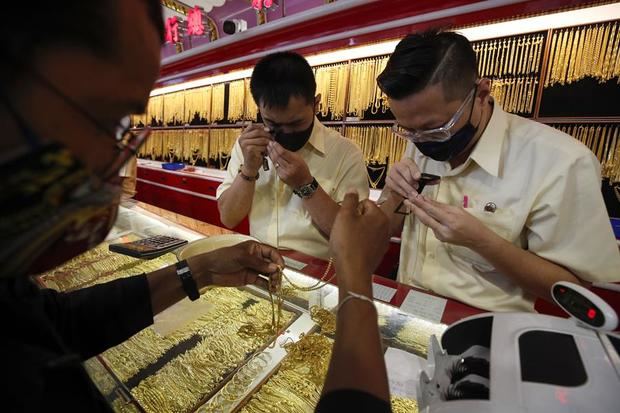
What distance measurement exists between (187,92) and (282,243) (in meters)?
5.68

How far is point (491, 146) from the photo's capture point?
138 centimetres

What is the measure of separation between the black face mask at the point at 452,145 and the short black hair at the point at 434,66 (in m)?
0.16

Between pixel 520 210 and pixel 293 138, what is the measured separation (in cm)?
125

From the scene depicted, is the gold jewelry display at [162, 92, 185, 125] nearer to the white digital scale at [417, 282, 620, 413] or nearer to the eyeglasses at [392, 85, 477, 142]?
the eyeglasses at [392, 85, 477, 142]

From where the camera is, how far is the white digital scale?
52 centimetres

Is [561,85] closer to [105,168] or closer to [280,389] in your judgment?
[280,389]

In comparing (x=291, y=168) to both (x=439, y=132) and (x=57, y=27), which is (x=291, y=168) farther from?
(x=57, y=27)

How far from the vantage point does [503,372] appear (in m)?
0.59

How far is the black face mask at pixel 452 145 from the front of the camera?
1.38 metres

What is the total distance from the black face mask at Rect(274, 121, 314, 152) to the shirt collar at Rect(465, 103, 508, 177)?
3.11 feet

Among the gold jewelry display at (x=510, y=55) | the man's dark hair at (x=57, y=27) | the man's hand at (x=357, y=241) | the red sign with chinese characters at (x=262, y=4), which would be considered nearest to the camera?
the man's dark hair at (x=57, y=27)

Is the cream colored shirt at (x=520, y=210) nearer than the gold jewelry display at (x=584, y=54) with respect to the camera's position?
Yes

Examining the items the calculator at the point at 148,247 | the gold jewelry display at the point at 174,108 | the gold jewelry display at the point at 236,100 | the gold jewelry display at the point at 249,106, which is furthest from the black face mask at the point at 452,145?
the gold jewelry display at the point at 174,108

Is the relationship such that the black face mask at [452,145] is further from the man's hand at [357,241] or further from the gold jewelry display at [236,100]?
the gold jewelry display at [236,100]
